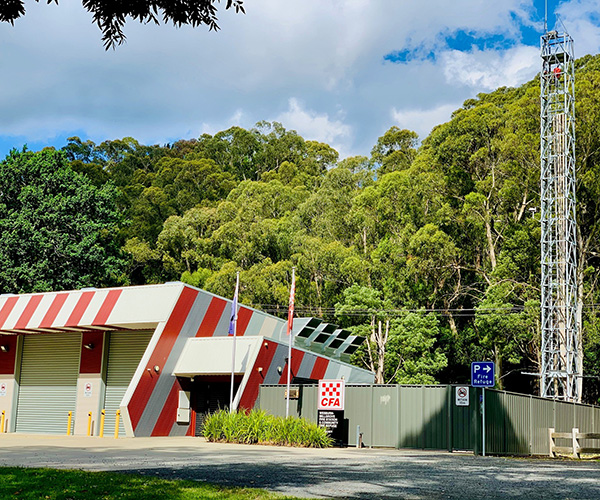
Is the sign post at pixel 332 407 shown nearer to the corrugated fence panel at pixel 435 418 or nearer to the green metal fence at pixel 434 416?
the green metal fence at pixel 434 416

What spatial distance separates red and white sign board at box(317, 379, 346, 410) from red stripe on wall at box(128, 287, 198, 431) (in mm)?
5818

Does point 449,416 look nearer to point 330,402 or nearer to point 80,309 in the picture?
point 330,402

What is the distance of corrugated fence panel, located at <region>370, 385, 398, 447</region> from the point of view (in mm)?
23391

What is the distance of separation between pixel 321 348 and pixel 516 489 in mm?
23638

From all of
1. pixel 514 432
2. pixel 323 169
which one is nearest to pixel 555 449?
pixel 514 432

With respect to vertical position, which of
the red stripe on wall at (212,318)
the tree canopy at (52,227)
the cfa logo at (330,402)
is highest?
the tree canopy at (52,227)

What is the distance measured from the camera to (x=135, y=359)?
27.8 m

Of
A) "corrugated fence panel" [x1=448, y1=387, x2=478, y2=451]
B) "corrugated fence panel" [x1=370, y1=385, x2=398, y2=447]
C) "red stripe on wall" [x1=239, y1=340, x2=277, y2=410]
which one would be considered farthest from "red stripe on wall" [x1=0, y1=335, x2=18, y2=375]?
"corrugated fence panel" [x1=448, y1=387, x2=478, y2=451]

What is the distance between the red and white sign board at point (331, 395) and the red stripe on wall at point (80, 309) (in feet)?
32.1

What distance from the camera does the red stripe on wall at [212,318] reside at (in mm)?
27683

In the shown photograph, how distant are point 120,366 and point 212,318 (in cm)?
393

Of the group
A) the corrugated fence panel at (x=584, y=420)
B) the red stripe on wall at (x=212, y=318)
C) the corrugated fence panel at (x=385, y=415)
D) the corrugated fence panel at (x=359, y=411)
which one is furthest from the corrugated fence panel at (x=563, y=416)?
the red stripe on wall at (x=212, y=318)

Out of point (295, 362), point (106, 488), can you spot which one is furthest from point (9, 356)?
point (106, 488)

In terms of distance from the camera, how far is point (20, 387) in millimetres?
30641
